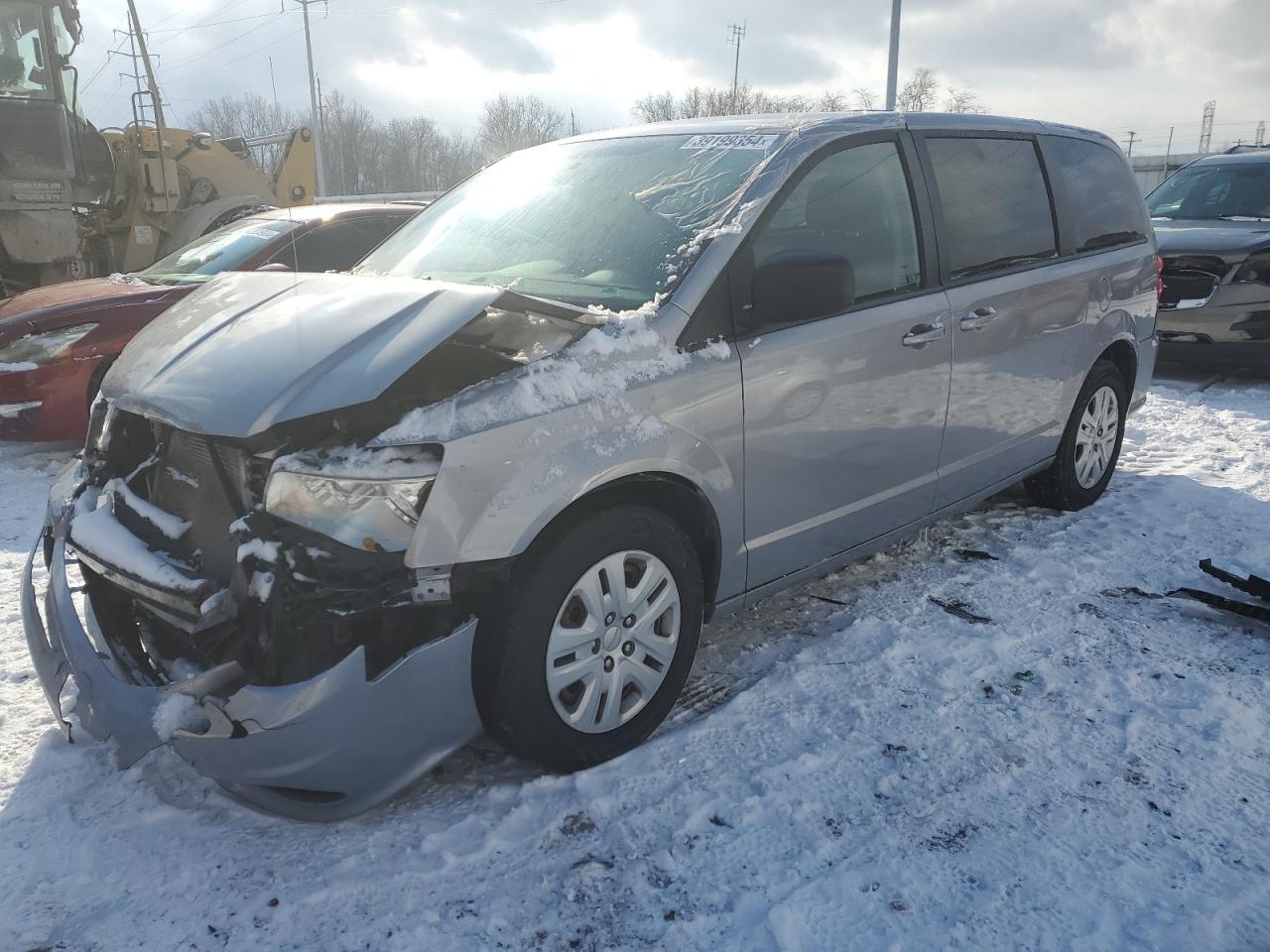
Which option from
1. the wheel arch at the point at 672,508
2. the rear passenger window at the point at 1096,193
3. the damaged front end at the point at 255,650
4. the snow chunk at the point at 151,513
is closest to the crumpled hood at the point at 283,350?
the damaged front end at the point at 255,650

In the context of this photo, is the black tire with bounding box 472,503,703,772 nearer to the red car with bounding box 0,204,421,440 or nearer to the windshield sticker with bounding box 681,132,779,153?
the windshield sticker with bounding box 681,132,779,153

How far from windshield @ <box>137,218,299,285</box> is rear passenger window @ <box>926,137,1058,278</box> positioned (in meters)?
4.62

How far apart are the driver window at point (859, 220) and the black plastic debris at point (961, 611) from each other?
1.27m

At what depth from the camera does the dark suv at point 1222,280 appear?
761 centimetres

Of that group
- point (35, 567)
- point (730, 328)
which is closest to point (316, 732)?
point (35, 567)

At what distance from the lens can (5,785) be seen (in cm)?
262

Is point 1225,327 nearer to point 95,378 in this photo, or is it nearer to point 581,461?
point 581,461

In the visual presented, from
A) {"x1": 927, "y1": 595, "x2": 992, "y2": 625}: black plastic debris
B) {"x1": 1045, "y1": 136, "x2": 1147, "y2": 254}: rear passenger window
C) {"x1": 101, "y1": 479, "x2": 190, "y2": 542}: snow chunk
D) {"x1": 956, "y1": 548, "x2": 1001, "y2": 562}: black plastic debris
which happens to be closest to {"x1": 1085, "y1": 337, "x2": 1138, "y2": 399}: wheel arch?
{"x1": 1045, "y1": 136, "x2": 1147, "y2": 254}: rear passenger window

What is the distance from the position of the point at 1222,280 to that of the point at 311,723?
8.19 m

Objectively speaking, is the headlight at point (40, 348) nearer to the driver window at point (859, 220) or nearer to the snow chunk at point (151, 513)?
the snow chunk at point (151, 513)

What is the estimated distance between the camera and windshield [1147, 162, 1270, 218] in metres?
8.65

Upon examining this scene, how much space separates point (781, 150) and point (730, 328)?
2.48 feet

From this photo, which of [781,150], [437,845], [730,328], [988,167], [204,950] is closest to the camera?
[204,950]

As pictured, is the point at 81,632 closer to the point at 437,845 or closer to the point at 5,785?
the point at 5,785
